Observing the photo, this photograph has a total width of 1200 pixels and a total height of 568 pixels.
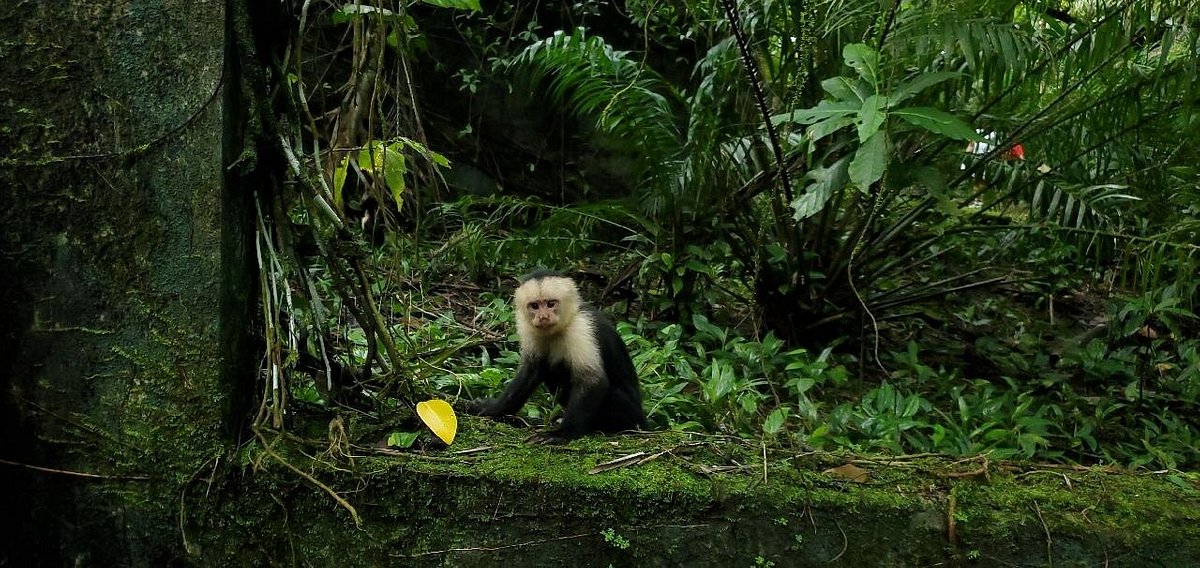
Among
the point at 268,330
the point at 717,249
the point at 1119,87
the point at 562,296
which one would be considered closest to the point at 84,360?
the point at 268,330

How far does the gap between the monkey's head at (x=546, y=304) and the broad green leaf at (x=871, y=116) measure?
1291 millimetres

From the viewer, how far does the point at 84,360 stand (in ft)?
7.68

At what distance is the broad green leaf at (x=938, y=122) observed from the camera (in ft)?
10.0

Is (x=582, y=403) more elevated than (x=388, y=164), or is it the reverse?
(x=388, y=164)

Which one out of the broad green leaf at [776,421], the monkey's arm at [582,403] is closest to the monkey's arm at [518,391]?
the monkey's arm at [582,403]

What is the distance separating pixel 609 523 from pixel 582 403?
2.91 ft

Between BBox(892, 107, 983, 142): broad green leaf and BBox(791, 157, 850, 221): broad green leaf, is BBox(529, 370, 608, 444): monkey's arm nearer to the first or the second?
BBox(791, 157, 850, 221): broad green leaf

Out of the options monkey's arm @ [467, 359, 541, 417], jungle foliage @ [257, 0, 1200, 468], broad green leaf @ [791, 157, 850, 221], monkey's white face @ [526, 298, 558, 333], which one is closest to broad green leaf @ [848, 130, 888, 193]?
jungle foliage @ [257, 0, 1200, 468]

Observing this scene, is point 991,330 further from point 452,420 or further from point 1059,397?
point 452,420

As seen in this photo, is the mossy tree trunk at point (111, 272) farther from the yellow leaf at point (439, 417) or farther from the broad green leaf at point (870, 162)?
the broad green leaf at point (870, 162)

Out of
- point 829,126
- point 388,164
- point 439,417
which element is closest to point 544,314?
point 439,417

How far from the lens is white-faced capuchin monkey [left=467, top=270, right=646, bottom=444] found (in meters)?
3.34

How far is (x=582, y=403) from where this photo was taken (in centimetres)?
326

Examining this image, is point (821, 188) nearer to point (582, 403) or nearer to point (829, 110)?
point (829, 110)
